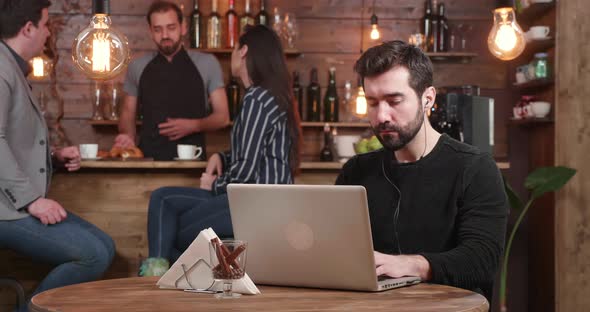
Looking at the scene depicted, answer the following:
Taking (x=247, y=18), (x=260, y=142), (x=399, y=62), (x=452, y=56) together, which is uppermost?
(x=247, y=18)

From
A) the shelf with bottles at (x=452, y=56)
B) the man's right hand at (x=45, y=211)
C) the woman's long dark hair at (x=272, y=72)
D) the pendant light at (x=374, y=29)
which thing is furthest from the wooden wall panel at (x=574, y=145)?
the man's right hand at (x=45, y=211)

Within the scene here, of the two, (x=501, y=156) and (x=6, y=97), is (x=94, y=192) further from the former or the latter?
(x=501, y=156)

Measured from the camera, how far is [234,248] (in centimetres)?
165

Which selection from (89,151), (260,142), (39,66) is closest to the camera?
(260,142)

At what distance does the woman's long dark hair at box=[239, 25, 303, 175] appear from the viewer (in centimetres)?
339

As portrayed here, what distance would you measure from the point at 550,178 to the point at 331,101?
1.83 meters

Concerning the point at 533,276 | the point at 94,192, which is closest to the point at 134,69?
the point at 94,192

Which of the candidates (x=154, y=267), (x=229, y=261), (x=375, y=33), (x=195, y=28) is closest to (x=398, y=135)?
(x=229, y=261)

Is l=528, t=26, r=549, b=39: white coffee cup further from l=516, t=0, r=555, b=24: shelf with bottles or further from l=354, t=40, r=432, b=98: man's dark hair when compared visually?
l=354, t=40, r=432, b=98: man's dark hair

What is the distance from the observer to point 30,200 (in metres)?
3.12

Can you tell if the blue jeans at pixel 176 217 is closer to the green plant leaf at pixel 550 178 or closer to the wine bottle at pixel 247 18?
the green plant leaf at pixel 550 178

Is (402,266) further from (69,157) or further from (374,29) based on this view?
(374,29)

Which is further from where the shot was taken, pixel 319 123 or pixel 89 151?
pixel 319 123

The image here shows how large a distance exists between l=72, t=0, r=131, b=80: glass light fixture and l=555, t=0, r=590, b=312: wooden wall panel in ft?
7.44
